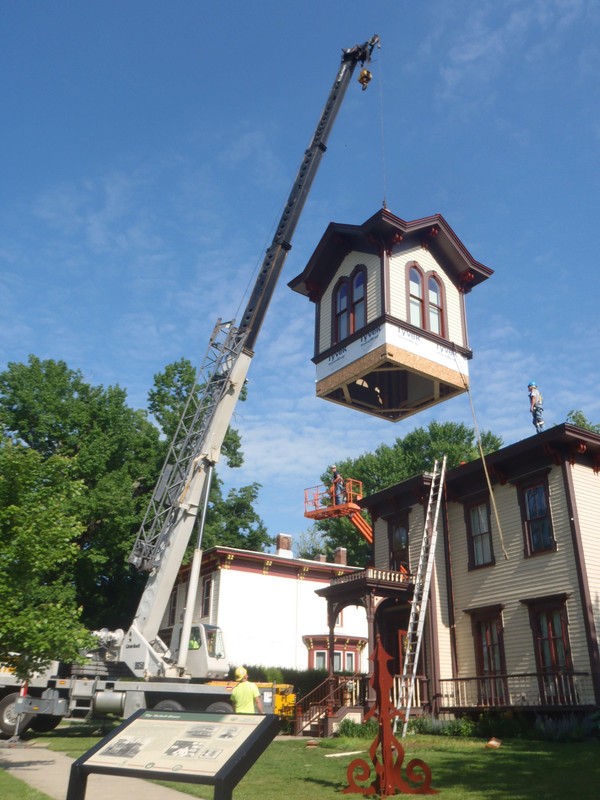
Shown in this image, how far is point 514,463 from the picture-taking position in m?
22.4

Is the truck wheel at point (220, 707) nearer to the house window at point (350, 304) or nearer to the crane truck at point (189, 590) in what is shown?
the crane truck at point (189, 590)

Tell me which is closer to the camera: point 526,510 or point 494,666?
point 494,666

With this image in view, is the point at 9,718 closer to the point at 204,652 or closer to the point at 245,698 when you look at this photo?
the point at 204,652

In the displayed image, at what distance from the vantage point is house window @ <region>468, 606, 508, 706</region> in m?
20.8

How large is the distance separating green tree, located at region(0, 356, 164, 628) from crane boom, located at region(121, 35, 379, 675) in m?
17.1

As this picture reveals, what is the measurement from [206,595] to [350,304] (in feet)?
76.8

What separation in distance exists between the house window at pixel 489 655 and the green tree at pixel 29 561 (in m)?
13.2

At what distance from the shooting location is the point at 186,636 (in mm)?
19828

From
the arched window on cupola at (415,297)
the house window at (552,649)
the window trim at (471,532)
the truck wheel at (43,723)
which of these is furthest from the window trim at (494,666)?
the truck wheel at (43,723)

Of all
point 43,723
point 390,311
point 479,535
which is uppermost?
point 390,311

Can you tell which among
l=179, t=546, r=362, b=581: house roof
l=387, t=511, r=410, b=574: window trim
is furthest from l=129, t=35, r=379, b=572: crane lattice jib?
l=179, t=546, r=362, b=581: house roof

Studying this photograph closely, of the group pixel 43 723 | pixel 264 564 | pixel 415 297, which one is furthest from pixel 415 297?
pixel 264 564

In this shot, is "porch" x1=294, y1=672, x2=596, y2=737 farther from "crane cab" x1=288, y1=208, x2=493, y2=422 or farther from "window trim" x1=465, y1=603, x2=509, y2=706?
"crane cab" x1=288, y1=208, x2=493, y2=422

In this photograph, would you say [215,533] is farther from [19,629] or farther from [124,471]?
[19,629]
